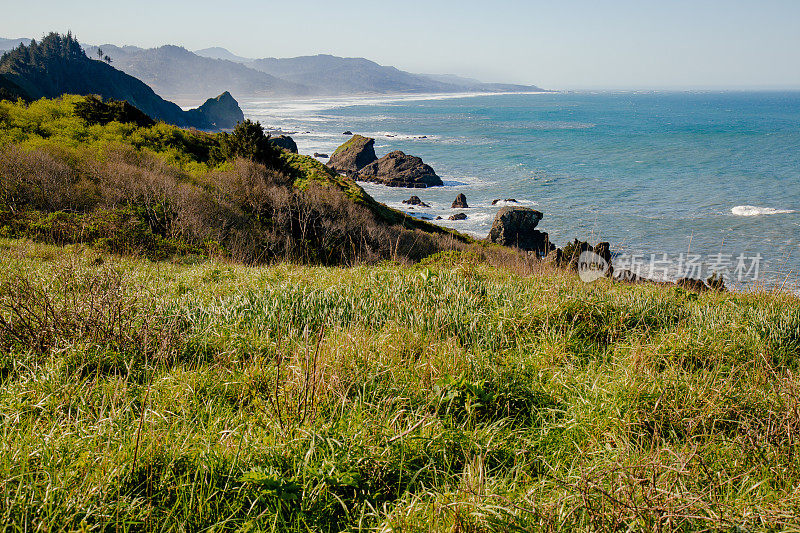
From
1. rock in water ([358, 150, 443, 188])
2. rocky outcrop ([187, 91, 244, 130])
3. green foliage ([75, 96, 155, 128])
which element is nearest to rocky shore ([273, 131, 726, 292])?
rock in water ([358, 150, 443, 188])

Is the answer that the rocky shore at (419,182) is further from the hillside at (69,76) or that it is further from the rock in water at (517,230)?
the hillside at (69,76)

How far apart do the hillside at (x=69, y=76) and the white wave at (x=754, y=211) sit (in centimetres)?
8005

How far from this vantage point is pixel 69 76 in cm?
8094

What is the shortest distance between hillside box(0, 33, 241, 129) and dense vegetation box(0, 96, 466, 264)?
176 feet

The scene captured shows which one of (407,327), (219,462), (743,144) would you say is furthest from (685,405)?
(743,144)

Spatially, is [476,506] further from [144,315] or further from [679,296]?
[679,296]

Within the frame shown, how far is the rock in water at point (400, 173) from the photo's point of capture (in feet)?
168

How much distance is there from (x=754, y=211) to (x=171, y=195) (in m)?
40.3

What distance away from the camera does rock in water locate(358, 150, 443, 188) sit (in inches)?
2014

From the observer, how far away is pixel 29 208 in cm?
1516

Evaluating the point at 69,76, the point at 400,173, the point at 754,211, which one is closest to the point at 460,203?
the point at 400,173

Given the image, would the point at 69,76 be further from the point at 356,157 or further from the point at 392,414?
the point at 392,414

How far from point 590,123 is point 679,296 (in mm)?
119036

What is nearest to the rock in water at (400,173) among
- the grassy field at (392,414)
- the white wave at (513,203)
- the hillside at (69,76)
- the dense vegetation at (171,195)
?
the white wave at (513,203)
